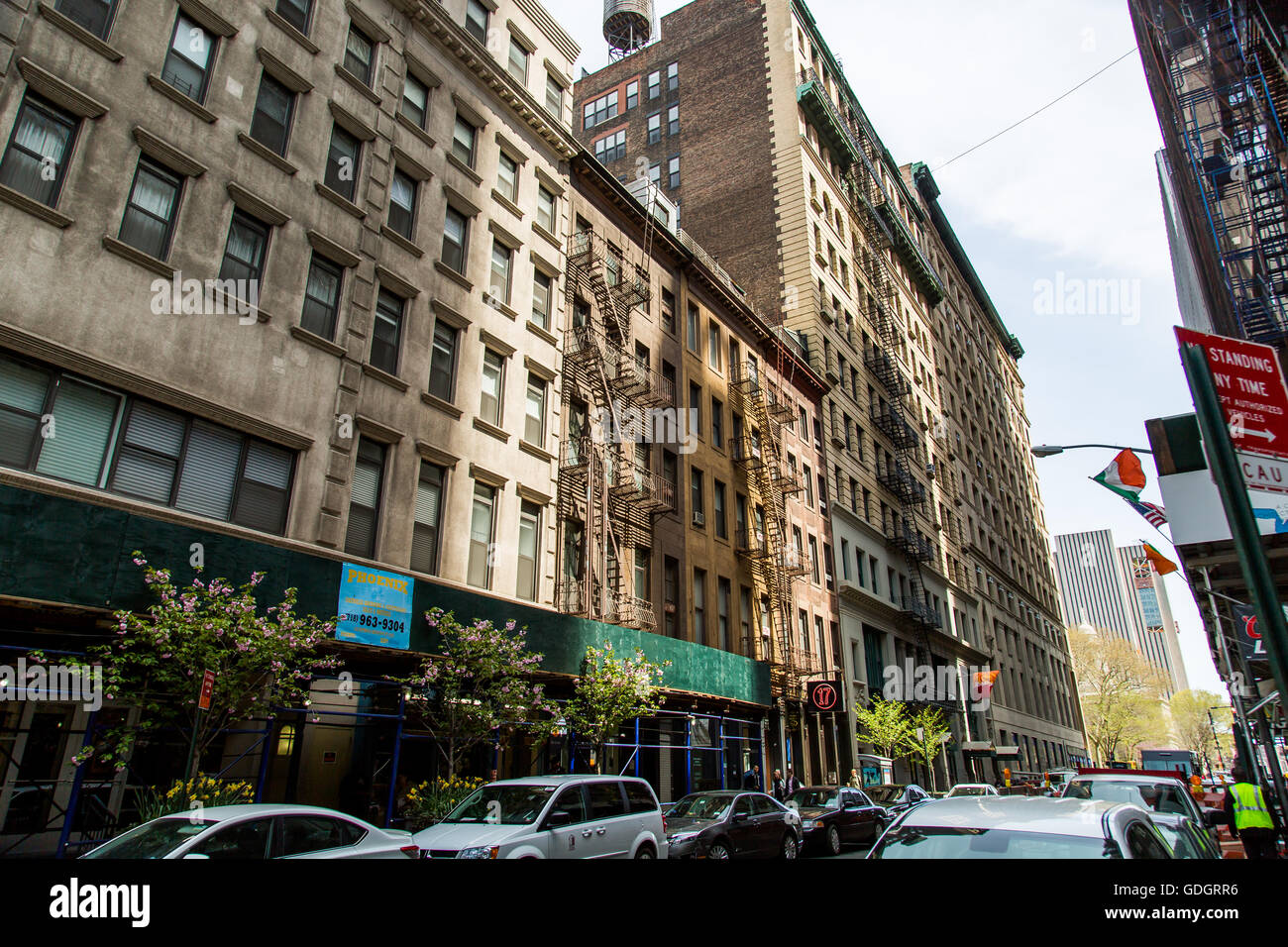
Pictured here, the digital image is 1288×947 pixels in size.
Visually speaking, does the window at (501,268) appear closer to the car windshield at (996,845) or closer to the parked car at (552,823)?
the parked car at (552,823)

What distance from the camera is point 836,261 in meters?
47.9

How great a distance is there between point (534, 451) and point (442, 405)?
11.8 ft

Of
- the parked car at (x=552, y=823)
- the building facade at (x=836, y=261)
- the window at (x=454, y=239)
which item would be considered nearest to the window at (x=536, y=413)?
the window at (x=454, y=239)

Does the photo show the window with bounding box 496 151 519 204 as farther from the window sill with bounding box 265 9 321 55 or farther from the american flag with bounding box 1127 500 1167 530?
the american flag with bounding box 1127 500 1167 530

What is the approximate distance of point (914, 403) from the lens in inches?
2223

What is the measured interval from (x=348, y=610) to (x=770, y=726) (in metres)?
21.6

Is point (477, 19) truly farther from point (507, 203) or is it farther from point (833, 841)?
point (833, 841)

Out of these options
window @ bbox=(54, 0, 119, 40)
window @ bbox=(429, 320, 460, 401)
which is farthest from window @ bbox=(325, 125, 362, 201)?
window @ bbox=(54, 0, 119, 40)

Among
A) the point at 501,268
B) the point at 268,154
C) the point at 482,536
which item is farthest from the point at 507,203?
the point at 482,536

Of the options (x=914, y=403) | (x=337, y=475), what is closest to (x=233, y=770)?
(x=337, y=475)

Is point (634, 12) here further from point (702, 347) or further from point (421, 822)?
point (421, 822)

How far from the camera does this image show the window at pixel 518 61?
2531 centimetres

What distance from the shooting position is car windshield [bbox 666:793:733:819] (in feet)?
50.0

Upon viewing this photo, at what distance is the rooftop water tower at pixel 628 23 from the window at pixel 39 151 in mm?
46197
